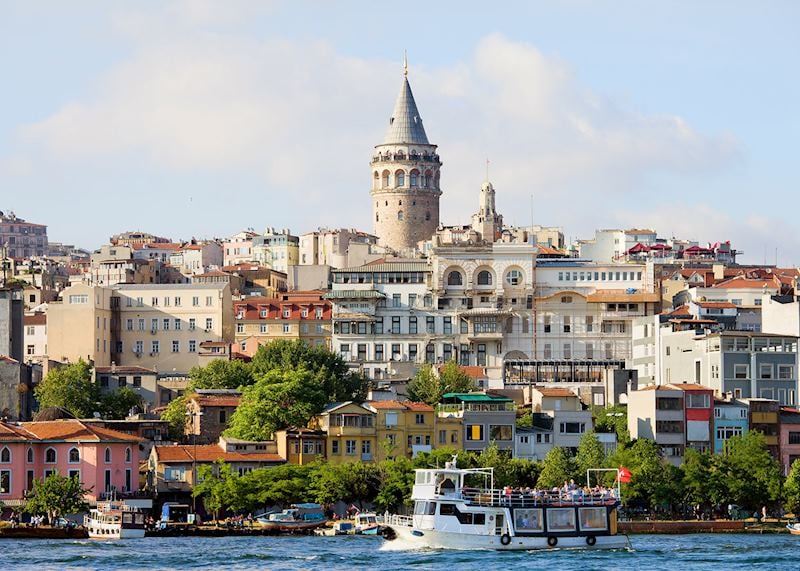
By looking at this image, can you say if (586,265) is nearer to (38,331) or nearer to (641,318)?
(641,318)

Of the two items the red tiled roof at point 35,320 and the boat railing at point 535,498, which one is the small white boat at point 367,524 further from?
the red tiled roof at point 35,320

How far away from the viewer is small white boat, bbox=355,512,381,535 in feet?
270

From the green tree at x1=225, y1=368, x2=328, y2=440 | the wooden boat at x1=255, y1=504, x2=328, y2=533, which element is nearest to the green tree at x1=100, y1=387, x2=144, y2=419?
the green tree at x1=225, y1=368, x2=328, y2=440

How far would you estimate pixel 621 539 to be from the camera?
73.4 meters

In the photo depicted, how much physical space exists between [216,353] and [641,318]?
23702 mm

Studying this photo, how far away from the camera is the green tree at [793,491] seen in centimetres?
8881

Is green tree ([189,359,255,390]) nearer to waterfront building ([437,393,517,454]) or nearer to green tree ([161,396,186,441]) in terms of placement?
green tree ([161,396,186,441])

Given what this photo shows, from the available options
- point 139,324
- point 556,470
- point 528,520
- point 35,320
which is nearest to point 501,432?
point 556,470

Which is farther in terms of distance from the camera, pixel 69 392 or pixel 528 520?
pixel 69 392

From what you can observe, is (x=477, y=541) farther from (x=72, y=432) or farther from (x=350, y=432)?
(x=72, y=432)

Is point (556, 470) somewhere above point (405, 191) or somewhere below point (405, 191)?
below

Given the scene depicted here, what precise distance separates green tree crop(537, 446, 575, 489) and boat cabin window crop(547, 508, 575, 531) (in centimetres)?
1382

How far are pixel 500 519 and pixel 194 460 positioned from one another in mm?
21723

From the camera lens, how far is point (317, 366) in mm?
106812
